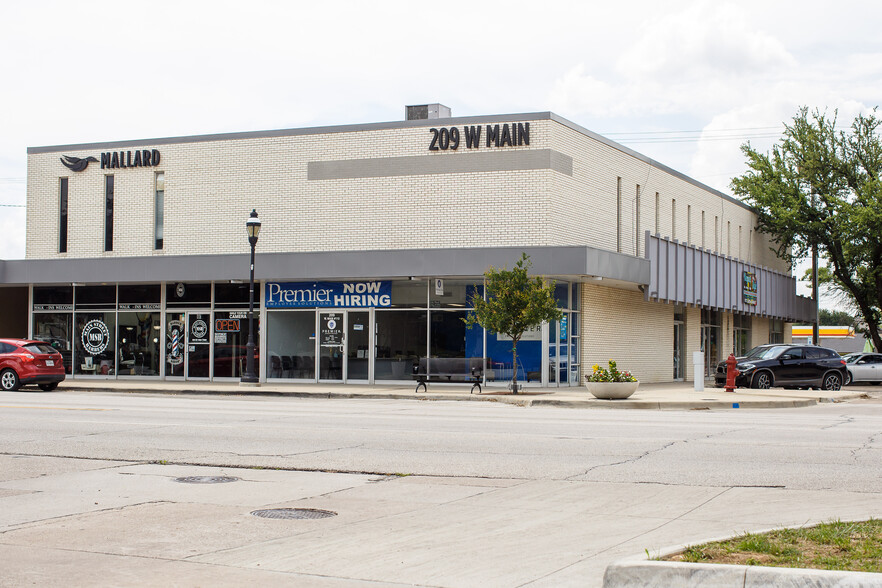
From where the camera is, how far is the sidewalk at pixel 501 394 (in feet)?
77.7

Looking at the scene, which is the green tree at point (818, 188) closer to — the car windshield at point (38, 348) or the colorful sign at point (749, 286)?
the colorful sign at point (749, 286)

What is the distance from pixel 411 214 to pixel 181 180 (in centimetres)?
860

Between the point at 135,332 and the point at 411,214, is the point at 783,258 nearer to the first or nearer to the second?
the point at 411,214

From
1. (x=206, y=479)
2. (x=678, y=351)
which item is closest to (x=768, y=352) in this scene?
(x=678, y=351)

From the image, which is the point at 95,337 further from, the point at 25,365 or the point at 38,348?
the point at 25,365

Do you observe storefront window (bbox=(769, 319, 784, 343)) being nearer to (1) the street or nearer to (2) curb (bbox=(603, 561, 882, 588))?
(1) the street

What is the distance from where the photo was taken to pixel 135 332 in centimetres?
3369

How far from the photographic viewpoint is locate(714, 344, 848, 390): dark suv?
1212 inches

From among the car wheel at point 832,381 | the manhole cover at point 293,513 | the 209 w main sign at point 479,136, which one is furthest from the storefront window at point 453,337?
the manhole cover at point 293,513

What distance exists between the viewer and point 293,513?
9.03 meters

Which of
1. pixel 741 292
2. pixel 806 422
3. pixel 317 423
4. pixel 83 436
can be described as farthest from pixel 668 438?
pixel 741 292

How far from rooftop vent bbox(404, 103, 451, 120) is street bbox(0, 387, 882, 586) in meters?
15.7

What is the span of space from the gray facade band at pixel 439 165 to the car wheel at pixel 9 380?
1079cm

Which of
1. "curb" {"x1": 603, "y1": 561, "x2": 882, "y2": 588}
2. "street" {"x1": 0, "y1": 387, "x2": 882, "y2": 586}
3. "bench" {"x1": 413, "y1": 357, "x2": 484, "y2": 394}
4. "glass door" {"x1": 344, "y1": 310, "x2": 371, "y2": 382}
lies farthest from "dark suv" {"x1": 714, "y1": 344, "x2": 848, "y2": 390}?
"curb" {"x1": 603, "y1": 561, "x2": 882, "y2": 588}
